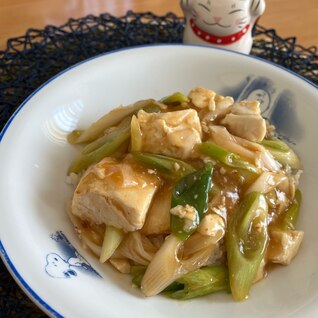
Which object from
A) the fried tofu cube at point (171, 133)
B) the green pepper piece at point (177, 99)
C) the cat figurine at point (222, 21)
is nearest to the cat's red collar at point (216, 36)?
the cat figurine at point (222, 21)

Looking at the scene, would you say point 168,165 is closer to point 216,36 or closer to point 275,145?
point 275,145

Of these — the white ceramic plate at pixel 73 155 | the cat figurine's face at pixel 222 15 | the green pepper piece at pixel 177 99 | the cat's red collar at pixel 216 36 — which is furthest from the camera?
the cat's red collar at pixel 216 36

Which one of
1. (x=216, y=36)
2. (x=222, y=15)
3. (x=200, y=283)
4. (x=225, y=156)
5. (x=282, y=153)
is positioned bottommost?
(x=200, y=283)

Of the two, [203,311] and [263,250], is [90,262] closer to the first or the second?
[203,311]

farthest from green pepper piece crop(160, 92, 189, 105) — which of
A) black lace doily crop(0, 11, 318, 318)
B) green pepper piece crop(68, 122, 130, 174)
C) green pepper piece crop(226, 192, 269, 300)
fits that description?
black lace doily crop(0, 11, 318, 318)

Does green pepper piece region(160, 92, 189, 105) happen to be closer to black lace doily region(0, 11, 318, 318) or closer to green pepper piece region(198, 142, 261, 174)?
green pepper piece region(198, 142, 261, 174)

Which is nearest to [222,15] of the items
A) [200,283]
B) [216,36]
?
[216,36]

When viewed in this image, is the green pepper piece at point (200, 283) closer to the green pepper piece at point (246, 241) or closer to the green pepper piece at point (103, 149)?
the green pepper piece at point (246, 241)

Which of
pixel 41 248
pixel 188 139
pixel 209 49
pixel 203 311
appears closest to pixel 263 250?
pixel 203 311
